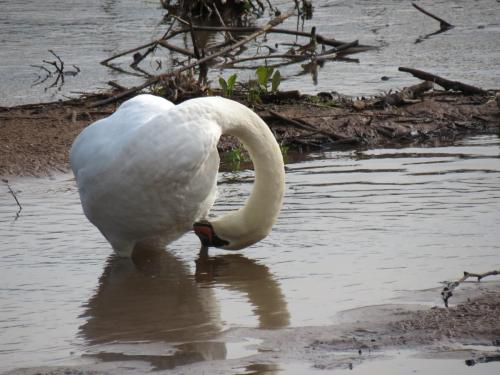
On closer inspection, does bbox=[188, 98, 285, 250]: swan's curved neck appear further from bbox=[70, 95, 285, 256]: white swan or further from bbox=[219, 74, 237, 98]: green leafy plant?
Result: bbox=[219, 74, 237, 98]: green leafy plant

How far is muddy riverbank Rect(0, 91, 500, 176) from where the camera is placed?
9.92 metres

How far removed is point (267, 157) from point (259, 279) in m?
0.77

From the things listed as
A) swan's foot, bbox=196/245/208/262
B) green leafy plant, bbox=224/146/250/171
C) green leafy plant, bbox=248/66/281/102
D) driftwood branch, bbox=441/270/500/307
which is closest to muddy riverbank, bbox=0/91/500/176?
green leafy plant, bbox=248/66/281/102

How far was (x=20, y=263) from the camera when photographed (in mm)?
6715

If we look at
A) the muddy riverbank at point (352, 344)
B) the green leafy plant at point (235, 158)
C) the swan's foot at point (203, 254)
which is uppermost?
the muddy riverbank at point (352, 344)

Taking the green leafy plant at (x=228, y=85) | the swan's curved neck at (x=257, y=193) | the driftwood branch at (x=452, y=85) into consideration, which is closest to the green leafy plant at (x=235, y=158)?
the green leafy plant at (x=228, y=85)

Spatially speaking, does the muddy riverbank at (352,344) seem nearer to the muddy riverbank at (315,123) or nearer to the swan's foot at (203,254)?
the swan's foot at (203,254)

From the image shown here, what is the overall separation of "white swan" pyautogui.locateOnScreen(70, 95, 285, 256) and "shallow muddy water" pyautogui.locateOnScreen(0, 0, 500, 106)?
5.73m

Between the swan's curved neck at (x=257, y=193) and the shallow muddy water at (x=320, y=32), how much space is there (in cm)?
566

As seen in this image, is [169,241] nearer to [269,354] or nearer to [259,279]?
[259,279]

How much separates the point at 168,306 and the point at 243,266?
946mm

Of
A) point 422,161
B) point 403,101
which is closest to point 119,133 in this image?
point 422,161

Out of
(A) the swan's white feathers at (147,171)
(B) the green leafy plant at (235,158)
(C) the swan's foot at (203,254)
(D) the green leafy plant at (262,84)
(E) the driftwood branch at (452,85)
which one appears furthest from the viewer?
(E) the driftwood branch at (452,85)

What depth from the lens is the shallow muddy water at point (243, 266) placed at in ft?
17.4
